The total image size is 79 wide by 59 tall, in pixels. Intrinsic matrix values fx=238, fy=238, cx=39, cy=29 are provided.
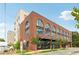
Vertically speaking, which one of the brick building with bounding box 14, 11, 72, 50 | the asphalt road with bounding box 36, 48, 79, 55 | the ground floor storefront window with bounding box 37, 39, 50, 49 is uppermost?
the brick building with bounding box 14, 11, 72, 50

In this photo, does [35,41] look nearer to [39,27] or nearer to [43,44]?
[43,44]

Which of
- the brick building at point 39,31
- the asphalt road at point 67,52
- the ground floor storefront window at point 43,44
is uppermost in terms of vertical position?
the brick building at point 39,31

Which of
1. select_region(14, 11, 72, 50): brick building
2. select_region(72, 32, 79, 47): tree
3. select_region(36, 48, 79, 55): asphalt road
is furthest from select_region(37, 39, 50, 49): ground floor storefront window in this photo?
select_region(72, 32, 79, 47): tree

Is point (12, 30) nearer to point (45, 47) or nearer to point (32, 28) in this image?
point (32, 28)

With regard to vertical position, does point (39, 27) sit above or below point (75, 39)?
above

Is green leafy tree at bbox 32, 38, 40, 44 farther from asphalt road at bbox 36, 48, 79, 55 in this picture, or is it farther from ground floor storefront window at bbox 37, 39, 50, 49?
asphalt road at bbox 36, 48, 79, 55

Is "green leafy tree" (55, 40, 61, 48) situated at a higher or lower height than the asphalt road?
higher

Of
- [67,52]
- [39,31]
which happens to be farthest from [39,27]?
[67,52]

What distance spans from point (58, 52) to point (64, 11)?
0.72 meters

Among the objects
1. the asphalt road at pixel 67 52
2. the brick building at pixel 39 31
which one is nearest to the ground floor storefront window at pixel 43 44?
the brick building at pixel 39 31

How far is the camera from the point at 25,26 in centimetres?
412

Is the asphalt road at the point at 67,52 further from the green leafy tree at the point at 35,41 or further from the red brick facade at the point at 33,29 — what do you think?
the green leafy tree at the point at 35,41

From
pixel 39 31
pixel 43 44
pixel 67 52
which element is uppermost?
pixel 39 31

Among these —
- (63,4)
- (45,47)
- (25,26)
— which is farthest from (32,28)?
(63,4)
